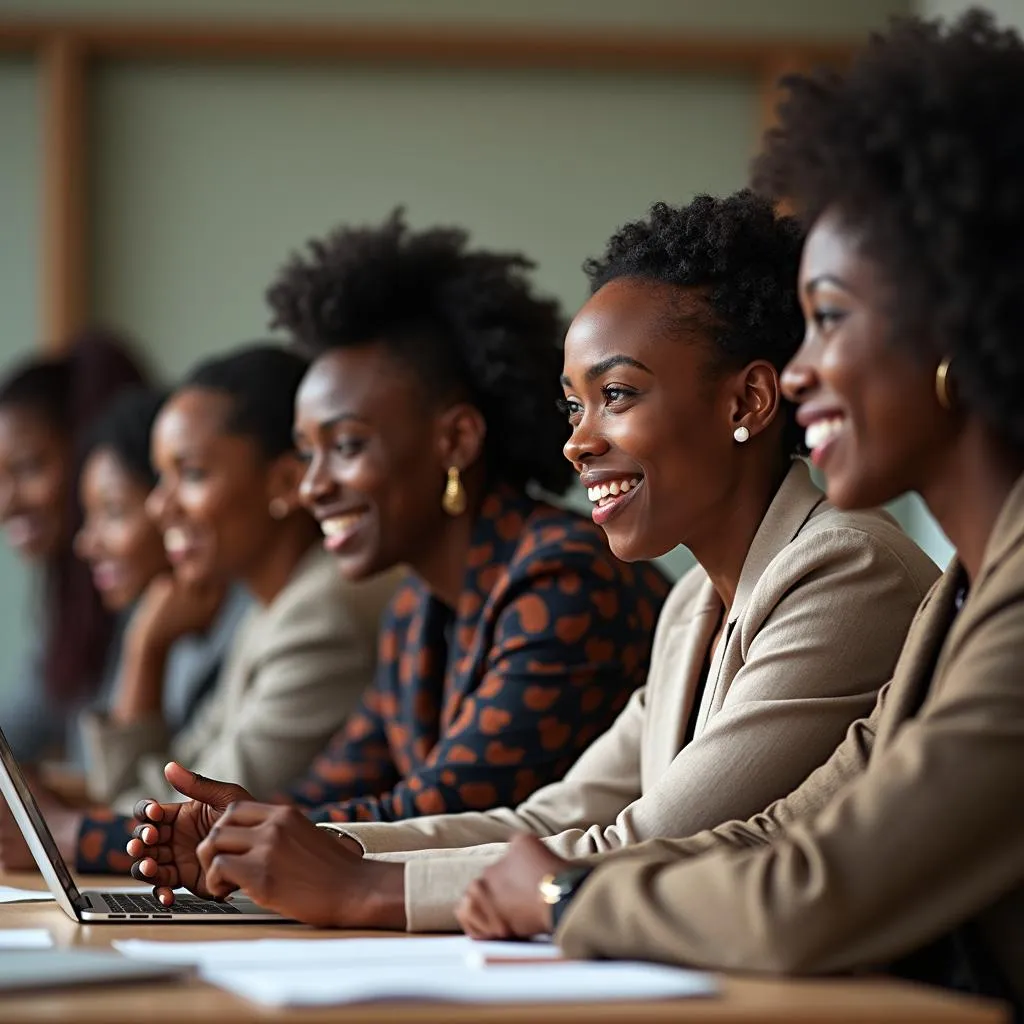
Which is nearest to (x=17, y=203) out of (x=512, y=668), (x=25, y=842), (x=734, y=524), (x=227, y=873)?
(x=25, y=842)

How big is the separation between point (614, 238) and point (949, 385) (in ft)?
2.50

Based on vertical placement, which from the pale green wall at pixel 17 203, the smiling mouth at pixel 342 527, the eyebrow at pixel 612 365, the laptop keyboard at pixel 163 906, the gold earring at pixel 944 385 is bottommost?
the laptop keyboard at pixel 163 906

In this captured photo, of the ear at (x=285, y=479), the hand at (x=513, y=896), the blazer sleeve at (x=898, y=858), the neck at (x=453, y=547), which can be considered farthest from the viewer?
the ear at (x=285, y=479)

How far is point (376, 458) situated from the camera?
268 centimetres

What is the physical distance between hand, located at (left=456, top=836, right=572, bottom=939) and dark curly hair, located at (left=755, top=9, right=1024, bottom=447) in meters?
0.52

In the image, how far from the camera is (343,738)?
2.92 metres

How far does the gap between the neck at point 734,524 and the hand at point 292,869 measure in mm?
530

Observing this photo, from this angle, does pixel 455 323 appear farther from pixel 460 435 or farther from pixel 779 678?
pixel 779 678

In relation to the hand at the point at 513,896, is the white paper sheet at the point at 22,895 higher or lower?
lower

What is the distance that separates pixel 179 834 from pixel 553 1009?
34.8 inches

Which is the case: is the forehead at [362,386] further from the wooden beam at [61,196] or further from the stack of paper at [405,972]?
the wooden beam at [61,196]

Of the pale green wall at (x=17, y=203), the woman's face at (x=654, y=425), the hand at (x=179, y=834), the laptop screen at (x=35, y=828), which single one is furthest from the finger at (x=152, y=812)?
the pale green wall at (x=17, y=203)

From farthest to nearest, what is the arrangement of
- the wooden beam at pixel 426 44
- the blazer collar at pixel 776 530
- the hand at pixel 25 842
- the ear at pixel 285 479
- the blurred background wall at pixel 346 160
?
the blurred background wall at pixel 346 160, the wooden beam at pixel 426 44, the ear at pixel 285 479, the hand at pixel 25 842, the blazer collar at pixel 776 530

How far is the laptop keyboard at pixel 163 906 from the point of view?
5.85 ft
